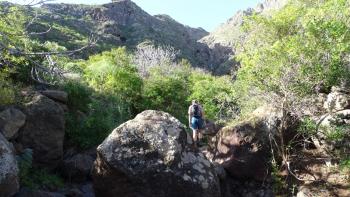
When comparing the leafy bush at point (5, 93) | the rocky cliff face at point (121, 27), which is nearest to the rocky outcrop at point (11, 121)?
the leafy bush at point (5, 93)

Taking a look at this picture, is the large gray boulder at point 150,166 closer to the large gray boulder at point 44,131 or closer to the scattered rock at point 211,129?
the large gray boulder at point 44,131

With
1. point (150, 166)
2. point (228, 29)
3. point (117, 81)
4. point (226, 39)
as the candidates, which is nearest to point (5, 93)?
point (150, 166)

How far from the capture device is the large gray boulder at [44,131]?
1327 cm

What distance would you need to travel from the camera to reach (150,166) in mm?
10391

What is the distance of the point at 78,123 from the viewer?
15570 mm

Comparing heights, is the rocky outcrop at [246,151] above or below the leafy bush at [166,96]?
above

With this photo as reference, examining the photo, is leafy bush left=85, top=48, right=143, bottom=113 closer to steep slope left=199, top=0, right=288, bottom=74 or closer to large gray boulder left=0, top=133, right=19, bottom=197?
large gray boulder left=0, top=133, right=19, bottom=197

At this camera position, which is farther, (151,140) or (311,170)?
(311,170)

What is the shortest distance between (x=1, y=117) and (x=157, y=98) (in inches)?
459

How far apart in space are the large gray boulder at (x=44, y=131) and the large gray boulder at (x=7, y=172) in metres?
3.68

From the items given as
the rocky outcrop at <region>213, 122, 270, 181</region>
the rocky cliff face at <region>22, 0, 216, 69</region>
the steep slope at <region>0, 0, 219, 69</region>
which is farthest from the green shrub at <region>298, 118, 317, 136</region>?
the rocky cliff face at <region>22, 0, 216, 69</region>

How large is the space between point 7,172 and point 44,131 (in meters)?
4.44

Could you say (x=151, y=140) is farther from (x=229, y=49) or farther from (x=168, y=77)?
(x=229, y=49)

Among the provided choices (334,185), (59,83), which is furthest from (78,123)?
(334,185)
